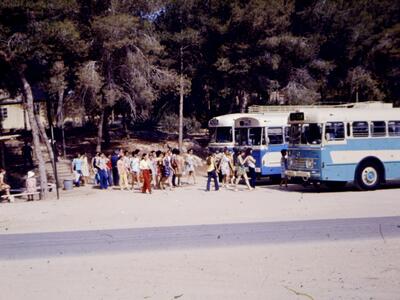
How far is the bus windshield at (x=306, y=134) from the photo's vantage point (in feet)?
61.5

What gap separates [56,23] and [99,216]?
10210mm

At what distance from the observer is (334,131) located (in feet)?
61.5

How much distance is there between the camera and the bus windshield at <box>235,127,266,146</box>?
23.0 meters

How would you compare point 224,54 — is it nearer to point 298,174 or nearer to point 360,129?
point 360,129

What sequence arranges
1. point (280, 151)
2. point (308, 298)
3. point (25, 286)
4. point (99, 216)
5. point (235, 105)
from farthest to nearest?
point (235, 105) → point (280, 151) → point (99, 216) → point (25, 286) → point (308, 298)

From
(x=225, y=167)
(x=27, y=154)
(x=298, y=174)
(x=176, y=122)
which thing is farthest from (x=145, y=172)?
(x=176, y=122)

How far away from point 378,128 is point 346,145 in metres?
1.70

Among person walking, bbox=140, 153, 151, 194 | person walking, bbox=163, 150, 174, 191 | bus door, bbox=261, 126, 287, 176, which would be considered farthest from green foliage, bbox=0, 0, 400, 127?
bus door, bbox=261, 126, 287, 176

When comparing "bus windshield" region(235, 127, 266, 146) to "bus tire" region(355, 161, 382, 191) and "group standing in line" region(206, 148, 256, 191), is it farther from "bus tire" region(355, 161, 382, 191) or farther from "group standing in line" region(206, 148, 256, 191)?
"bus tire" region(355, 161, 382, 191)

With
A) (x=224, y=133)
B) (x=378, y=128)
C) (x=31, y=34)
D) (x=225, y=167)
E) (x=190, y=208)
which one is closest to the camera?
(x=190, y=208)

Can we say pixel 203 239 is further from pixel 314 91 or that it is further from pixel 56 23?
pixel 314 91

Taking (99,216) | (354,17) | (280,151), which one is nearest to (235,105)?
(354,17)

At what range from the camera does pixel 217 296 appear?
6.95m

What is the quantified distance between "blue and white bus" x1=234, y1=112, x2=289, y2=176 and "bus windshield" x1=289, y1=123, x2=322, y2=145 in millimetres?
3055
